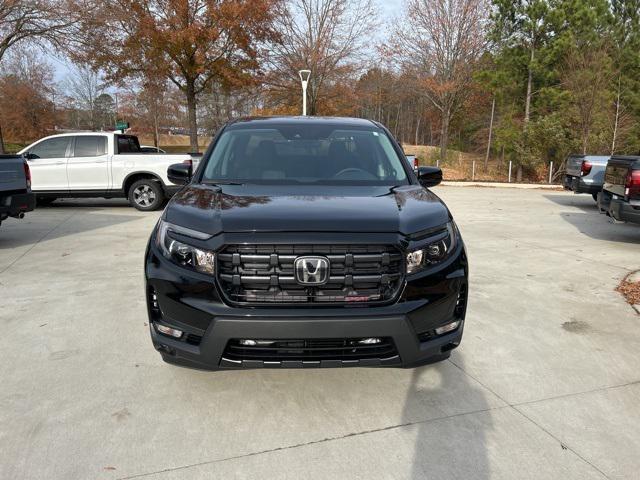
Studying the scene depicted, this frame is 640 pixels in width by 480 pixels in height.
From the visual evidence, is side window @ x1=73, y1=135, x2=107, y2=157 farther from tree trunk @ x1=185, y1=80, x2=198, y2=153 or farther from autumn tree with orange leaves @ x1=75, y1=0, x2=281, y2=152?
tree trunk @ x1=185, y1=80, x2=198, y2=153

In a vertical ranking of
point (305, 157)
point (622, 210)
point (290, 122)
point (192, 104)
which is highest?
point (192, 104)

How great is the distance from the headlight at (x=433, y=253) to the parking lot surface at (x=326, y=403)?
0.89 m

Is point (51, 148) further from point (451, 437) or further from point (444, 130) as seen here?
point (444, 130)

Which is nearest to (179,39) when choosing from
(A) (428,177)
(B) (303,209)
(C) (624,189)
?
(C) (624,189)

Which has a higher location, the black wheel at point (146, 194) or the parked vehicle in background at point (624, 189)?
the parked vehicle in background at point (624, 189)

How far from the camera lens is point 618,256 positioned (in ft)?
23.6

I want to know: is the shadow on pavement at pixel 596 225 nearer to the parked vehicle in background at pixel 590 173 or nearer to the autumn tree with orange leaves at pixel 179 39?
the parked vehicle in background at pixel 590 173

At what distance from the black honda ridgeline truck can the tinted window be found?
960 centimetres

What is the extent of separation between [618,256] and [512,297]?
10.1ft

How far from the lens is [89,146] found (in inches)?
450

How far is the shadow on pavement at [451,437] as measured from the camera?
244 centimetres

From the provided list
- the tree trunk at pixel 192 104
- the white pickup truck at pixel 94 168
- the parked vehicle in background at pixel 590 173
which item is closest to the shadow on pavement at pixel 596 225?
the parked vehicle in background at pixel 590 173

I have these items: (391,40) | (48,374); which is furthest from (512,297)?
(391,40)

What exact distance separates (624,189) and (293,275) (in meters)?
6.63
